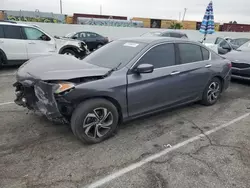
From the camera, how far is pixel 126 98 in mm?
3418

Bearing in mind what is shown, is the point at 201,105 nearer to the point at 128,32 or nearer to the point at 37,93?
the point at 37,93

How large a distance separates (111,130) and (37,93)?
123 centimetres

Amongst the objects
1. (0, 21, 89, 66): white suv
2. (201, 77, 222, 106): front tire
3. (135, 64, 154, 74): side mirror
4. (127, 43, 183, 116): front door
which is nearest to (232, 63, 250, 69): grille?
(201, 77, 222, 106): front tire

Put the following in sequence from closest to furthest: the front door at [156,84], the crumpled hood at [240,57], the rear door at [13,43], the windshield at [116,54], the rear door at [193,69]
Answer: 1. the front door at [156,84]
2. the windshield at [116,54]
3. the rear door at [193,69]
4. the crumpled hood at [240,57]
5. the rear door at [13,43]

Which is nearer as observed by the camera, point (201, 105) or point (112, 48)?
point (112, 48)

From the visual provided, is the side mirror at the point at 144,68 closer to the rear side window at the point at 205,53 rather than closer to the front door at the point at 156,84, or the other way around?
the front door at the point at 156,84

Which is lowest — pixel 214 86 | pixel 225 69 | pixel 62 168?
pixel 62 168

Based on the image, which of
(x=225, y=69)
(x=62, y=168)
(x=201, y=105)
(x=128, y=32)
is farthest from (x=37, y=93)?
(x=128, y=32)

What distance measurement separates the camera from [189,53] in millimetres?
4422

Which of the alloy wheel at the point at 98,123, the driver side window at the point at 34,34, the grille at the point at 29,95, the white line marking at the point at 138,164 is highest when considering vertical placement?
the driver side window at the point at 34,34

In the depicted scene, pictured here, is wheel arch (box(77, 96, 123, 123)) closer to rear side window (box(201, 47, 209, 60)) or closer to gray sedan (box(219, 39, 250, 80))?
rear side window (box(201, 47, 209, 60))

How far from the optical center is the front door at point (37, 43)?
327 inches

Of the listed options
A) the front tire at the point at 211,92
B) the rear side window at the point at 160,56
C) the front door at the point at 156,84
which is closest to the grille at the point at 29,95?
the front door at the point at 156,84

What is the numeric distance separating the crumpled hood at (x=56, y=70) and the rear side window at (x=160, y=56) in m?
0.77
